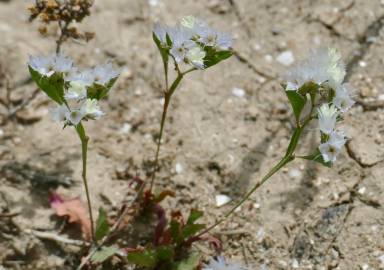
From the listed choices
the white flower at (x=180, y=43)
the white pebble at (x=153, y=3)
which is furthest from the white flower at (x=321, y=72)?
the white pebble at (x=153, y=3)

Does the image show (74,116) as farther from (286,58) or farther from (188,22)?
(286,58)

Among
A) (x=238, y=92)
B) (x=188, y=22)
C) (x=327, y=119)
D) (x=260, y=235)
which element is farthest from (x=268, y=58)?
(x=327, y=119)

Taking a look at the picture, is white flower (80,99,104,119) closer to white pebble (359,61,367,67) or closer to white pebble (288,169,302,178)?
white pebble (288,169,302,178)

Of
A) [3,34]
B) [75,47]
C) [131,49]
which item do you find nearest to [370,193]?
[131,49]

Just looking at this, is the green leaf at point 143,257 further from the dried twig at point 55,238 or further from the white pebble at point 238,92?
the white pebble at point 238,92

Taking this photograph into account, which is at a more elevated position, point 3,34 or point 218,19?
point 218,19

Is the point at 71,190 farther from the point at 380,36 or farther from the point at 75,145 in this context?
the point at 380,36
